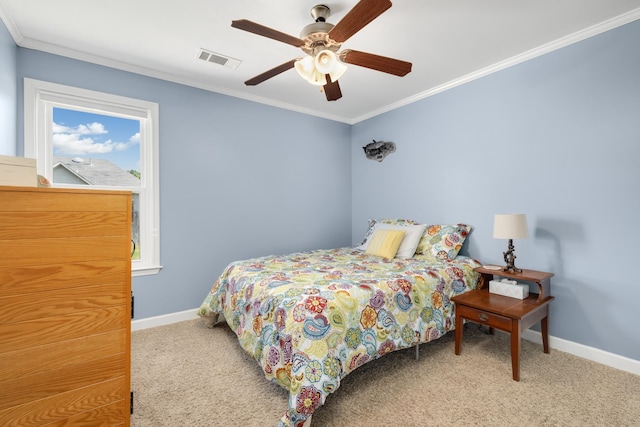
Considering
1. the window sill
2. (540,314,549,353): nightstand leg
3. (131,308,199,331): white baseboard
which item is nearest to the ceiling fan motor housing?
the window sill

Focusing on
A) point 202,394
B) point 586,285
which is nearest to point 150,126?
point 202,394

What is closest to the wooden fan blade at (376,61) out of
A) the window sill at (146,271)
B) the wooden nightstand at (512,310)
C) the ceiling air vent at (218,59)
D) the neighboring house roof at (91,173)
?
the ceiling air vent at (218,59)

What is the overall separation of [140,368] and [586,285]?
138 inches

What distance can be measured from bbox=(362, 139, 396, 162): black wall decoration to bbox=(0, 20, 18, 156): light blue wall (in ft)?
11.9

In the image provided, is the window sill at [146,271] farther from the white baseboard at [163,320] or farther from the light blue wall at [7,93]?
the light blue wall at [7,93]

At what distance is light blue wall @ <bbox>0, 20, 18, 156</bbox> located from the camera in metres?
2.05

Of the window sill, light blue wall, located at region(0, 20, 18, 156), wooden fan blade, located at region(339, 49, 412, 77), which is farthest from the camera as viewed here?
the window sill

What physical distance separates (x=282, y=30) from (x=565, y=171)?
256 centimetres

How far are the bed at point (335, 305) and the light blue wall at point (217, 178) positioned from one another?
63cm

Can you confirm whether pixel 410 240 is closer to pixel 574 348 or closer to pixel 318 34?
pixel 574 348

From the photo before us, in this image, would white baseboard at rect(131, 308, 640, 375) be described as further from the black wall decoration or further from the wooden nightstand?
the black wall decoration

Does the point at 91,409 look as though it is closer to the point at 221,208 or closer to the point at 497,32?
the point at 221,208

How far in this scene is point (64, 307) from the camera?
42.5 inches

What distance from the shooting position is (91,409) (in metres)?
1.13
